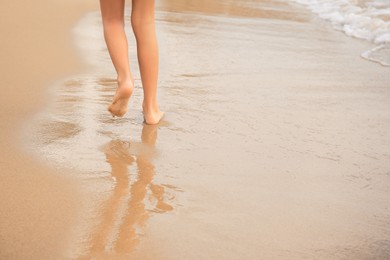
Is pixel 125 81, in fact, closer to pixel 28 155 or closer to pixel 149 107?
pixel 149 107

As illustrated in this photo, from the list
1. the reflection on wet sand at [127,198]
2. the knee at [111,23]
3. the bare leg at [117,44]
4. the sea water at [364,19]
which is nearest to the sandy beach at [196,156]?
the reflection on wet sand at [127,198]

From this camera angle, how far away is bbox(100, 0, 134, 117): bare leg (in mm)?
2746

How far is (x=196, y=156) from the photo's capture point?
2525mm

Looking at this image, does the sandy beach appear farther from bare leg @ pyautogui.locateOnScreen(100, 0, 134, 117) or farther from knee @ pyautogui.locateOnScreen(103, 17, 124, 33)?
knee @ pyautogui.locateOnScreen(103, 17, 124, 33)

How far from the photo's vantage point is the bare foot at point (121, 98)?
2707 mm

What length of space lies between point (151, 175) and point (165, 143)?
389 millimetres

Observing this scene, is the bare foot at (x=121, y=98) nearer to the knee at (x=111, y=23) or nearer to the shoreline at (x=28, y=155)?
the knee at (x=111, y=23)

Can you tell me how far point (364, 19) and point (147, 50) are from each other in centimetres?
429

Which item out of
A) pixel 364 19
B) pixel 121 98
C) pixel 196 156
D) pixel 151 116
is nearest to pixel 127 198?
pixel 196 156

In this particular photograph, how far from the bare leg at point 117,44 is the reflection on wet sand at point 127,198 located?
0.57 ft

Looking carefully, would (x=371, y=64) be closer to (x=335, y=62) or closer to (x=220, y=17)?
(x=335, y=62)

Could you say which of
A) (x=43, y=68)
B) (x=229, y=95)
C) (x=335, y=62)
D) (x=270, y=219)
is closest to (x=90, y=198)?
(x=270, y=219)

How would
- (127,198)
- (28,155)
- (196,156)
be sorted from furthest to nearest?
(196,156), (28,155), (127,198)

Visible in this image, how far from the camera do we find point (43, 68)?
3.64 m
